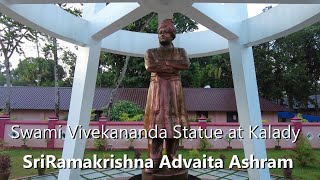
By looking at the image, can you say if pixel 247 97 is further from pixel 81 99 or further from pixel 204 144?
pixel 204 144

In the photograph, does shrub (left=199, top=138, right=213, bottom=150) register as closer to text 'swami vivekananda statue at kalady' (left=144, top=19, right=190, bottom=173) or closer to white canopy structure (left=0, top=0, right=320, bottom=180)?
white canopy structure (left=0, top=0, right=320, bottom=180)

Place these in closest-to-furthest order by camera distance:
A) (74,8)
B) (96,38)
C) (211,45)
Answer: (96,38)
(211,45)
(74,8)

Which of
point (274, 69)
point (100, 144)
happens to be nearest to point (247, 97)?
point (100, 144)

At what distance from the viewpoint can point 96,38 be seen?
24.8 feet

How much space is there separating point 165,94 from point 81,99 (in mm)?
3740

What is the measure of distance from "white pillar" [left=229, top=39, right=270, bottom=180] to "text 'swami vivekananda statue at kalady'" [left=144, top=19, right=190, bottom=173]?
11.7 feet

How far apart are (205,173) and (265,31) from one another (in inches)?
193

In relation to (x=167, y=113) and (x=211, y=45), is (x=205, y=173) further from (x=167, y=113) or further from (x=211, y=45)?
(x=167, y=113)

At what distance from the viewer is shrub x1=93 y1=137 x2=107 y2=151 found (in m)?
13.7

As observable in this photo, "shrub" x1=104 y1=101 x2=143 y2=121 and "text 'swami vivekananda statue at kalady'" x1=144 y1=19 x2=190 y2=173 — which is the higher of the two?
"shrub" x1=104 y1=101 x2=143 y2=121

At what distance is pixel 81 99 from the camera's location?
742cm

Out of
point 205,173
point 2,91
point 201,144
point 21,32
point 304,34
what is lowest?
point 205,173

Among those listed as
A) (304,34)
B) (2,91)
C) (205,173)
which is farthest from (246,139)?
(2,91)

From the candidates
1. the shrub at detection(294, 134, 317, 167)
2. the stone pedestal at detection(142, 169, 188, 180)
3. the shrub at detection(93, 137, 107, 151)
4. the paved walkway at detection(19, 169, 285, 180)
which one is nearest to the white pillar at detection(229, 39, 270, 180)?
the paved walkway at detection(19, 169, 285, 180)
